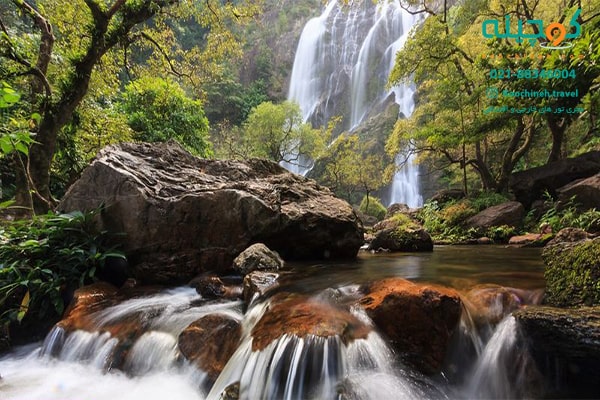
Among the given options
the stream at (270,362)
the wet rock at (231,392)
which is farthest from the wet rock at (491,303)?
the wet rock at (231,392)

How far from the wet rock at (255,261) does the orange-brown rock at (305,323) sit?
1646 millimetres

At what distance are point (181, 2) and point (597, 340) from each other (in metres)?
10.2

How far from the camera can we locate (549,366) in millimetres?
2396

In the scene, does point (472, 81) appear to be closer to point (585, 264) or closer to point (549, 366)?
point (585, 264)

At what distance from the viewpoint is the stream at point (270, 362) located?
2504 mm

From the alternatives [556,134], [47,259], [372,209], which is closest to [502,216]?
[556,134]

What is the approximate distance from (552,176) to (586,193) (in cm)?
229

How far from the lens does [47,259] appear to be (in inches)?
191

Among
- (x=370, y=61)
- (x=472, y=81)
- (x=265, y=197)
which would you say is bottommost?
(x=265, y=197)

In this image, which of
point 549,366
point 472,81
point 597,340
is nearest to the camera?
point 597,340

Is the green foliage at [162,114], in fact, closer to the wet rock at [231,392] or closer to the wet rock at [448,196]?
the wet rock at [231,392]

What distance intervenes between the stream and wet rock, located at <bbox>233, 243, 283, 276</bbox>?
0.76 meters

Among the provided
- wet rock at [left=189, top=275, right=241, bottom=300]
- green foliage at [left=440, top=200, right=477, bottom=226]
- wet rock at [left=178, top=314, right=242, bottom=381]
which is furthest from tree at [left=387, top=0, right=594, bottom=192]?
wet rock at [left=178, top=314, right=242, bottom=381]

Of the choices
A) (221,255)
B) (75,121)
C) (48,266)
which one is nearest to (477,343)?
(221,255)
